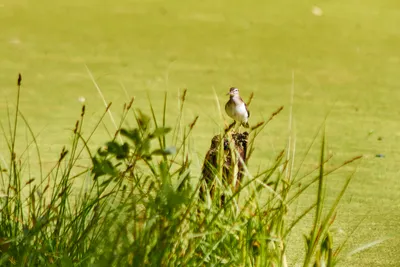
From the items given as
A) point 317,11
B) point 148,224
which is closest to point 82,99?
point 317,11

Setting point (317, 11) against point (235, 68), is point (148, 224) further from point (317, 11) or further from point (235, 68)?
point (317, 11)

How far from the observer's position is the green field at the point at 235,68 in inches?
150

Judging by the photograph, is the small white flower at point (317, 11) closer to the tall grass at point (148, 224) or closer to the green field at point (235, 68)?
the green field at point (235, 68)

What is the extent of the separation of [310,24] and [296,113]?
54.4 inches

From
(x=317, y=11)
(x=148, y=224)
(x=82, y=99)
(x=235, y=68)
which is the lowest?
(x=148, y=224)

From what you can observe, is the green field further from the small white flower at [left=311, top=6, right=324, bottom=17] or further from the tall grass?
the tall grass

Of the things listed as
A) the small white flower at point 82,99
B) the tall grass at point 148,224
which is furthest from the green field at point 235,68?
the tall grass at point 148,224

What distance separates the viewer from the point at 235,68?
4.75 meters

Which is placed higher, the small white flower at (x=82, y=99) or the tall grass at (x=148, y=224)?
the small white flower at (x=82, y=99)

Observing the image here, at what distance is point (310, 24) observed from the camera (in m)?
5.48

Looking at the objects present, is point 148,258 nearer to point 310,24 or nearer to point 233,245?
point 233,245

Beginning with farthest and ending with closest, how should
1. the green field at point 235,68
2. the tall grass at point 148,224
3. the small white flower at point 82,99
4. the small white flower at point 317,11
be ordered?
the small white flower at point 317,11 < the small white flower at point 82,99 < the green field at point 235,68 < the tall grass at point 148,224

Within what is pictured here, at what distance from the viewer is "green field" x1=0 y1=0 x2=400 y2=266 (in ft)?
12.5

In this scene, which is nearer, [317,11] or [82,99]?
[82,99]
